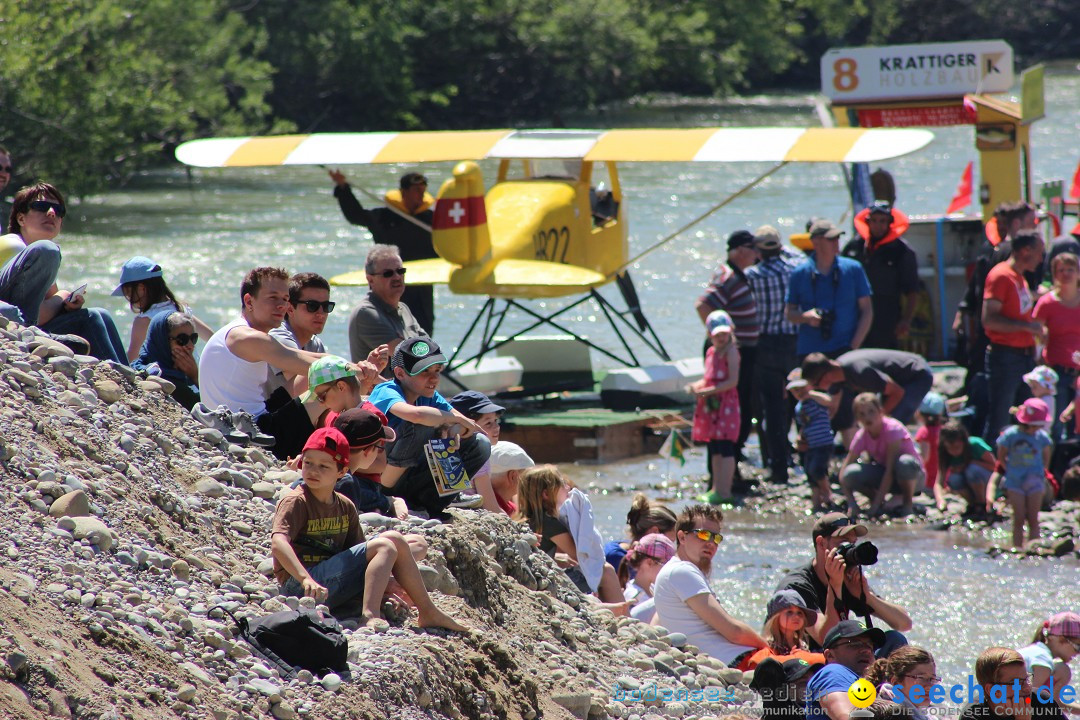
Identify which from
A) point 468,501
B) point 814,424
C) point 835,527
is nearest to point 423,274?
point 814,424

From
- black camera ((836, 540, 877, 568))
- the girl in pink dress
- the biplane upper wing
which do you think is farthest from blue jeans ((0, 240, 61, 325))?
the biplane upper wing

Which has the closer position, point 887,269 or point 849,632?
point 849,632

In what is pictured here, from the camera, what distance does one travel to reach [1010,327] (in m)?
9.56

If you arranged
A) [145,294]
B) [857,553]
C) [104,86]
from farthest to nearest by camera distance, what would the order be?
[104,86]
[145,294]
[857,553]

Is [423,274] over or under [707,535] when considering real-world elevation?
over

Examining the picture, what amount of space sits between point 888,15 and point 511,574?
4768cm

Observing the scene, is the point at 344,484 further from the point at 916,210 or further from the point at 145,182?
the point at 145,182

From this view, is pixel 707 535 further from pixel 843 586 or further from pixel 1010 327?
pixel 1010 327

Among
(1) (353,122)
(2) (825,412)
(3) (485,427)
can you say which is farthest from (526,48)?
(3) (485,427)

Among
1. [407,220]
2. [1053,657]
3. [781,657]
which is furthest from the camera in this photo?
[407,220]

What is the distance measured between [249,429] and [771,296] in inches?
208

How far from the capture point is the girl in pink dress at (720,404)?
31.3 feet

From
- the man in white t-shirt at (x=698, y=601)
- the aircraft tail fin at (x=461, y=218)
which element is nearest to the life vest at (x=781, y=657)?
the man in white t-shirt at (x=698, y=601)

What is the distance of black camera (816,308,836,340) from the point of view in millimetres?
9984
